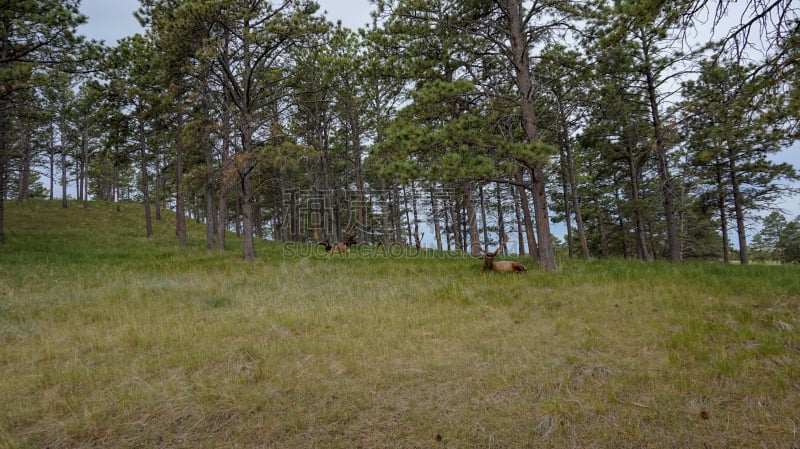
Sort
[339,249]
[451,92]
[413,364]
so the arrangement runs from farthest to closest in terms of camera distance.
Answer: [339,249]
[451,92]
[413,364]

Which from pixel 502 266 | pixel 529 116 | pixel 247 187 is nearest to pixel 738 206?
pixel 529 116

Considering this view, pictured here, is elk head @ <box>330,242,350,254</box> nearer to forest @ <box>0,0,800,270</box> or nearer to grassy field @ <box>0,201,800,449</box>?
forest @ <box>0,0,800,270</box>

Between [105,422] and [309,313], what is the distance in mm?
3422

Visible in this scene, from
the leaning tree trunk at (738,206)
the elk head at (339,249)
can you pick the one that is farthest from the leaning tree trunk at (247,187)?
the leaning tree trunk at (738,206)

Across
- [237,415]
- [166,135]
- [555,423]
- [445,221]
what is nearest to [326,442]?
[237,415]

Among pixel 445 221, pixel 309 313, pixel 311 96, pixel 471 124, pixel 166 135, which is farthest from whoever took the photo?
pixel 445 221

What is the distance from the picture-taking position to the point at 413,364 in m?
4.29

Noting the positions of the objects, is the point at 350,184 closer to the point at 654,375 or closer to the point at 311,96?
the point at 311,96

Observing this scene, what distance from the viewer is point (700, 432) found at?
287 cm

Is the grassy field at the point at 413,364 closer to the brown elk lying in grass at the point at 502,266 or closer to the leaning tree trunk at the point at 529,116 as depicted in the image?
the brown elk lying in grass at the point at 502,266

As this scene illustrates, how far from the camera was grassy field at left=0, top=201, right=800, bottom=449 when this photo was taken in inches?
120

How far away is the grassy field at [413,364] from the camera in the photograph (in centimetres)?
304

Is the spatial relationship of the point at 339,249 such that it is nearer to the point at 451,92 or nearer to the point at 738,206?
the point at 451,92

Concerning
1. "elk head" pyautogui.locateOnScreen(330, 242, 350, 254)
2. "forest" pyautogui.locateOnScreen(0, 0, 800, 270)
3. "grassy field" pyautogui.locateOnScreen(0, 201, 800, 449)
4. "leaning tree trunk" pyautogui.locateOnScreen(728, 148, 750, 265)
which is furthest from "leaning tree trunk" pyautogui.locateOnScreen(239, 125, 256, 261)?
"leaning tree trunk" pyautogui.locateOnScreen(728, 148, 750, 265)
